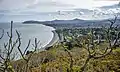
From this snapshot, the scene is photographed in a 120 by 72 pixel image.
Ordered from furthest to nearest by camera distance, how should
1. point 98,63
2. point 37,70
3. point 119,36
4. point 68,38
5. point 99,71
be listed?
point 98,63 < point 37,70 < point 99,71 < point 68,38 < point 119,36

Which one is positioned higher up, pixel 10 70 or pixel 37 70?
pixel 10 70

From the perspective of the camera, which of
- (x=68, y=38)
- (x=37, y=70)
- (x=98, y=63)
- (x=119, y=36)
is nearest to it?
(x=119, y=36)

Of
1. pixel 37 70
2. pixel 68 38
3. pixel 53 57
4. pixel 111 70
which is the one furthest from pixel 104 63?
pixel 68 38

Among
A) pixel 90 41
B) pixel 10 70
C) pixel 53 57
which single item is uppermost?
pixel 90 41

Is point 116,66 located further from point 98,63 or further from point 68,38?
point 68,38

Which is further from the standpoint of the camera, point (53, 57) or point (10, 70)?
point (53, 57)

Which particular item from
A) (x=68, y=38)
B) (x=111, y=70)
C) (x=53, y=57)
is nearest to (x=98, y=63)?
(x=111, y=70)

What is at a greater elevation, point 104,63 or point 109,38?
point 109,38

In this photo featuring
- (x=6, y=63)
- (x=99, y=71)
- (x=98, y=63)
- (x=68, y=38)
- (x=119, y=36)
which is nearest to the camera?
(x=119, y=36)

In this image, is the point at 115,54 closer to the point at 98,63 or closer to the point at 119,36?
the point at 98,63
